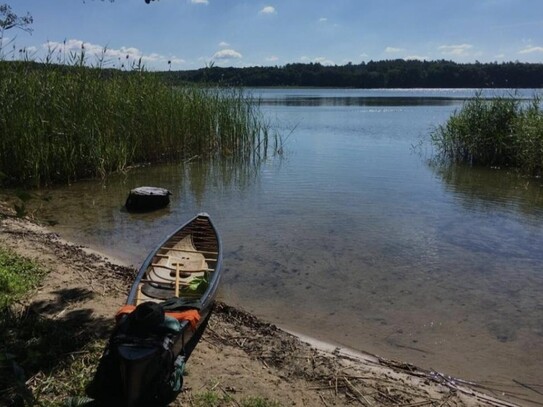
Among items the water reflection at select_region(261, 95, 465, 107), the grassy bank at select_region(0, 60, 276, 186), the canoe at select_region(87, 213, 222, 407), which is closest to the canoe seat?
the canoe at select_region(87, 213, 222, 407)

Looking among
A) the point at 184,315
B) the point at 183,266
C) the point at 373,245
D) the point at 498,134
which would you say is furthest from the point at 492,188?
the point at 184,315

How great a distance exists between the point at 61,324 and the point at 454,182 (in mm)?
10608

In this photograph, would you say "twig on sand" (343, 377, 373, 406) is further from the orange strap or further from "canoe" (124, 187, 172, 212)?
"canoe" (124, 187, 172, 212)

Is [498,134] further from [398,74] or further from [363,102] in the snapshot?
[398,74]

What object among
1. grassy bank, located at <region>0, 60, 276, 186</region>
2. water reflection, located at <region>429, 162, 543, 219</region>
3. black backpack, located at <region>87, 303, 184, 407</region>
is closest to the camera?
black backpack, located at <region>87, 303, 184, 407</region>

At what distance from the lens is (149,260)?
511cm

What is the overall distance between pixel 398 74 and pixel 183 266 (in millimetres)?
72364

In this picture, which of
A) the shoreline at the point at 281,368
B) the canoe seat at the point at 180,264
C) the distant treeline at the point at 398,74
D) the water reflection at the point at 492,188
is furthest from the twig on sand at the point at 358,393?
the distant treeline at the point at 398,74

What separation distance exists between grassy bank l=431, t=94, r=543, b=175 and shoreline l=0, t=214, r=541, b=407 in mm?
10430

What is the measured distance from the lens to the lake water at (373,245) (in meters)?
4.67

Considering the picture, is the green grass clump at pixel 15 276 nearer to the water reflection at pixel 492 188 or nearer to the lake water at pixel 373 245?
the lake water at pixel 373 245

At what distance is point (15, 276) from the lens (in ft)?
15.4

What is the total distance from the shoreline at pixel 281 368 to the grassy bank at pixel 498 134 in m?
10.4

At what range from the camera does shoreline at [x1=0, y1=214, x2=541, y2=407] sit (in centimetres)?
335
